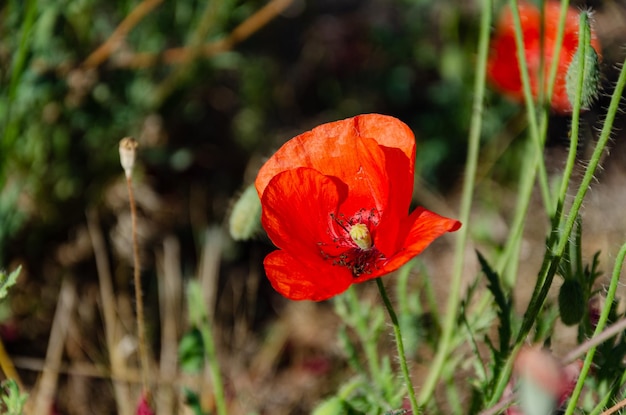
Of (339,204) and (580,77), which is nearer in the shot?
(580,77)

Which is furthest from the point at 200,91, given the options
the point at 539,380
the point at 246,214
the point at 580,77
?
the point at 539,380

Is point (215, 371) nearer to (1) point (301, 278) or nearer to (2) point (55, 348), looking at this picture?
(1) point (301, 278)

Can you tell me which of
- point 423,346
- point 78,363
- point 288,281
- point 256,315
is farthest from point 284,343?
point 288,281

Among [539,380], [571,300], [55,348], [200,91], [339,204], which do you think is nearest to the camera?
[539,380]

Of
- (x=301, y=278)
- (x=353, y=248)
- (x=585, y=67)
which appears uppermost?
(x=585, y=67)

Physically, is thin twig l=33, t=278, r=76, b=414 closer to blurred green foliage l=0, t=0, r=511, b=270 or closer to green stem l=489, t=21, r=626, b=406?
blurred green foliage l=0, t=0, r=511, b=270

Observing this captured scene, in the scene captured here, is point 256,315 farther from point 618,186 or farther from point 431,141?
point 618,186

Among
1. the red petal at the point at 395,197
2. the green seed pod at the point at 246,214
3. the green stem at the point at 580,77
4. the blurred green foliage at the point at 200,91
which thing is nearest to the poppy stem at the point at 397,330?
the red petal at the point at 395,197

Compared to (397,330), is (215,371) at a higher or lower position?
lower

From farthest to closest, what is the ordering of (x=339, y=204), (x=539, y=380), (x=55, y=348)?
(x=55, y=348)
(x=339, y=204)
(x=539, y=380)
